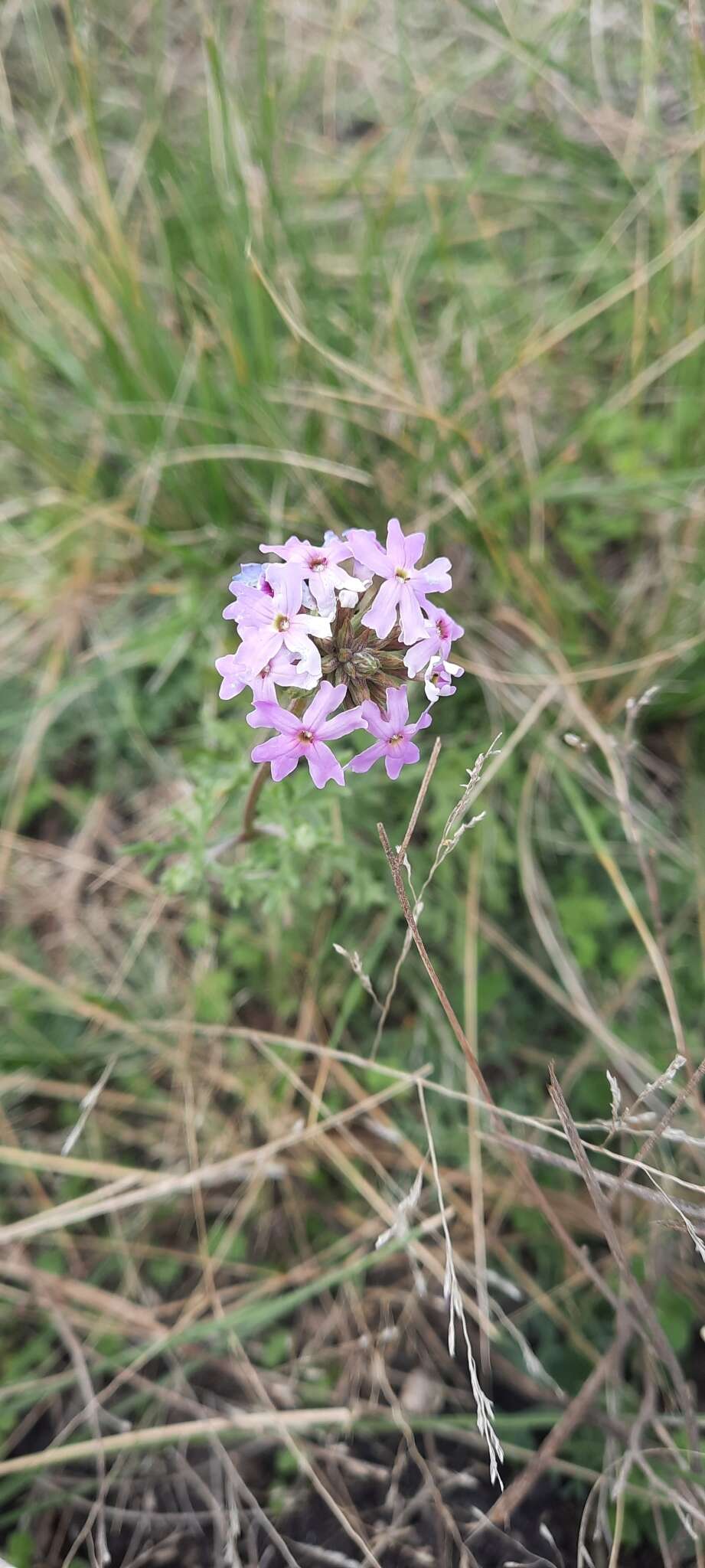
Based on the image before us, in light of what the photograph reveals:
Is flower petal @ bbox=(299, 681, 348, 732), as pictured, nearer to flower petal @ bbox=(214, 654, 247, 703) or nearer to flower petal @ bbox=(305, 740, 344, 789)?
flower petal @ bbox=(305, 740, 344, 789)

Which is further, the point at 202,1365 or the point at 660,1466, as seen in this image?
the point at 202,1365

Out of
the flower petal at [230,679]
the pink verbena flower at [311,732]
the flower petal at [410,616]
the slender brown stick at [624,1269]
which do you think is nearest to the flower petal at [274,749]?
the pink verbena flower at [311,732]

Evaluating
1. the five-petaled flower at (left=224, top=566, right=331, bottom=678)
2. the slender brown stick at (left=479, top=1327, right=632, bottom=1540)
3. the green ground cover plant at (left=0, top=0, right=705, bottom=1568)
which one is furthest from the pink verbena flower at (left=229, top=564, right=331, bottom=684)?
the slender brown stick at (left=479, top=1327, right=632, bottom=1540)

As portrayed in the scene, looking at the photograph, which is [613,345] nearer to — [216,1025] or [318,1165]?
[216,1025]

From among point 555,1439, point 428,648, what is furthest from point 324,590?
point 555,1439

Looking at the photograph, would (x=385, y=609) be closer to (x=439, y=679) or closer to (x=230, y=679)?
(x=439, y=679)

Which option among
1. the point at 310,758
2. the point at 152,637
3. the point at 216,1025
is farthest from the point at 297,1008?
the point at 310,758
